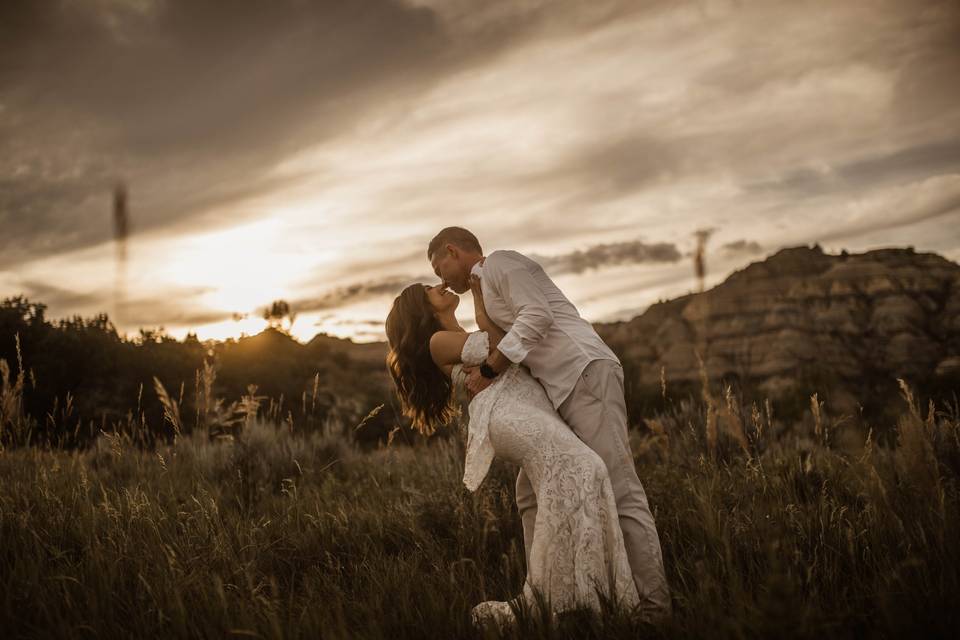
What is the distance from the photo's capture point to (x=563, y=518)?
10.4 ft

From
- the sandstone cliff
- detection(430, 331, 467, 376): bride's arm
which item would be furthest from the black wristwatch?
the sandstone cliff

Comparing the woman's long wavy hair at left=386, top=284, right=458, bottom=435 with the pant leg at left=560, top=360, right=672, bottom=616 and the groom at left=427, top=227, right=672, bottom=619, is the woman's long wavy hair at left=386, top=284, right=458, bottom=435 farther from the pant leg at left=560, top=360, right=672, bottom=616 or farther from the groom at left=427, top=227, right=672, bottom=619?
the pant leg at left=560, top=360, right=672, bottom=616

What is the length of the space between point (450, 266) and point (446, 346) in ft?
1.85

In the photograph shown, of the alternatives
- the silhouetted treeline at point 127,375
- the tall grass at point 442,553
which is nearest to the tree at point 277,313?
the silhouetted treeline at point 127,375

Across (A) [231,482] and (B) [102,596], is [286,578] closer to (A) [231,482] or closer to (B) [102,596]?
(B) [102,596]

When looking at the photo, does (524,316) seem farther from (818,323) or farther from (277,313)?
(818,323)

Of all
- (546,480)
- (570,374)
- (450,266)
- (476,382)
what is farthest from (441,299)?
(546,480)

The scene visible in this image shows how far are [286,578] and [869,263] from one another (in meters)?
60.5

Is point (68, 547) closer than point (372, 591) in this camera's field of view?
No

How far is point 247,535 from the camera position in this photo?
167 inches

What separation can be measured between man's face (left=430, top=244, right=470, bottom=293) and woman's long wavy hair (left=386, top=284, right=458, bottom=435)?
25 centimetres

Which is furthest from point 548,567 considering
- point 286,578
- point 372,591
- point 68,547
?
point 68,547

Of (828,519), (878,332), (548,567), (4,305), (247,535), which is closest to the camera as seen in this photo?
(548,567)

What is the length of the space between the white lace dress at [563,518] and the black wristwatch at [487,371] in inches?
8.0
